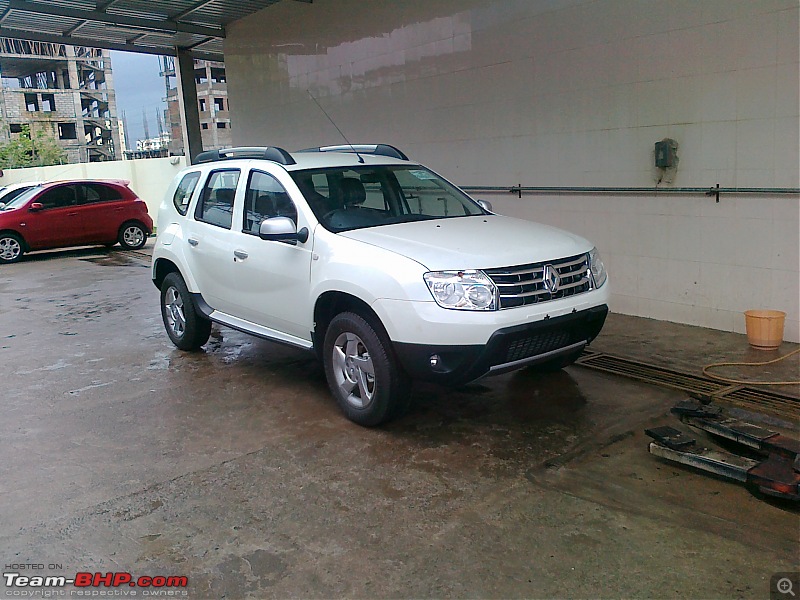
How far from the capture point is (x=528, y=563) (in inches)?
130

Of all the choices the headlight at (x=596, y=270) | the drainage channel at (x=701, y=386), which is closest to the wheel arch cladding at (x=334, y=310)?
the headlight at (x=596, y=270)

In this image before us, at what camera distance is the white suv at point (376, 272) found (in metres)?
4.50

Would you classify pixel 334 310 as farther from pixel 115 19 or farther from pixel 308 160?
pixel 115 19

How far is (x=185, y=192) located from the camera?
22.8 feet

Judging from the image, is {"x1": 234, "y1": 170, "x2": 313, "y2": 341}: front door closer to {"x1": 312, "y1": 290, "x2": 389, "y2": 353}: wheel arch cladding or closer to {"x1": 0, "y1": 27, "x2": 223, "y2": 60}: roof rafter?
{"x1": 312, "y1": 290, "x2": 389, "y2": 353}: wheel arch cladding

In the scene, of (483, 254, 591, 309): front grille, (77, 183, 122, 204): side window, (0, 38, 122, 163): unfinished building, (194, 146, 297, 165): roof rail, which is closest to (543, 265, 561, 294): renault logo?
(483, 254, 591, 309): front grille

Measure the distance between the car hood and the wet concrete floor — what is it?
→ 1.14 metres

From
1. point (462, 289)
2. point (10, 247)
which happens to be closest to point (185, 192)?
point (462, 289)

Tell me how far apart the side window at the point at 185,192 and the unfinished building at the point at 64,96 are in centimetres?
6015

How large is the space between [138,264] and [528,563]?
1176cm

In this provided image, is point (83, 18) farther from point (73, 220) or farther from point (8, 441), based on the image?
point (8, 441)

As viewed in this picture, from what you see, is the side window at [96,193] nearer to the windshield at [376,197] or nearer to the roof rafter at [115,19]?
the roof rafter at [115,19]

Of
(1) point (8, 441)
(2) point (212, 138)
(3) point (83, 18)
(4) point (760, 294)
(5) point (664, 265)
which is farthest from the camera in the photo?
(2) point (212, 138)

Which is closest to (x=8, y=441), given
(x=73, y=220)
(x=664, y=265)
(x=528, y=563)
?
(x=528, y=563)
